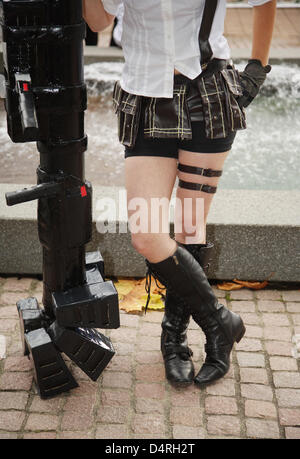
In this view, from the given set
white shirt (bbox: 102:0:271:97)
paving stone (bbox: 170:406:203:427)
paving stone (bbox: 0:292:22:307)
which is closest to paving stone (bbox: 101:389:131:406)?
paving stone (bbox: 170:406:203:427)

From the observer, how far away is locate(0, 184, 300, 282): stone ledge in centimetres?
330

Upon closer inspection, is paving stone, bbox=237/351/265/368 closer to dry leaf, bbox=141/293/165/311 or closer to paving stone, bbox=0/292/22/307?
dry leaf, bbox=141/293/165/311

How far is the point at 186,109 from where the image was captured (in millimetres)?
2250

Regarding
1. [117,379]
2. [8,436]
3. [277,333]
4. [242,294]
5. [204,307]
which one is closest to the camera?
[8,436]

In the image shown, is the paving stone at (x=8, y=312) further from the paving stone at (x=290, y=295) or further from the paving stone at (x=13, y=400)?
the paving stone at (x=290, y=295)

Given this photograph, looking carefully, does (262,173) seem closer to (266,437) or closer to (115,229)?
(115,229)

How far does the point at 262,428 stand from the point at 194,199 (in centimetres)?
99

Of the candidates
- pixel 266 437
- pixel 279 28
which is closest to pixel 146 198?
pixel 266 437

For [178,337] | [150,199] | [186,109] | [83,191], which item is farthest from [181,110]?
[178,337]

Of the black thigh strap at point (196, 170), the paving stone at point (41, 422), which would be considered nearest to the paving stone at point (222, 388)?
the paving stone at point (41, 422)

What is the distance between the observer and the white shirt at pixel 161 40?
2.12 metres

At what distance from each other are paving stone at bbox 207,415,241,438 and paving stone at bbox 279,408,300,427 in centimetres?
19

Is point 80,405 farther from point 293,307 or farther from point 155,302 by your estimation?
point 293,307
